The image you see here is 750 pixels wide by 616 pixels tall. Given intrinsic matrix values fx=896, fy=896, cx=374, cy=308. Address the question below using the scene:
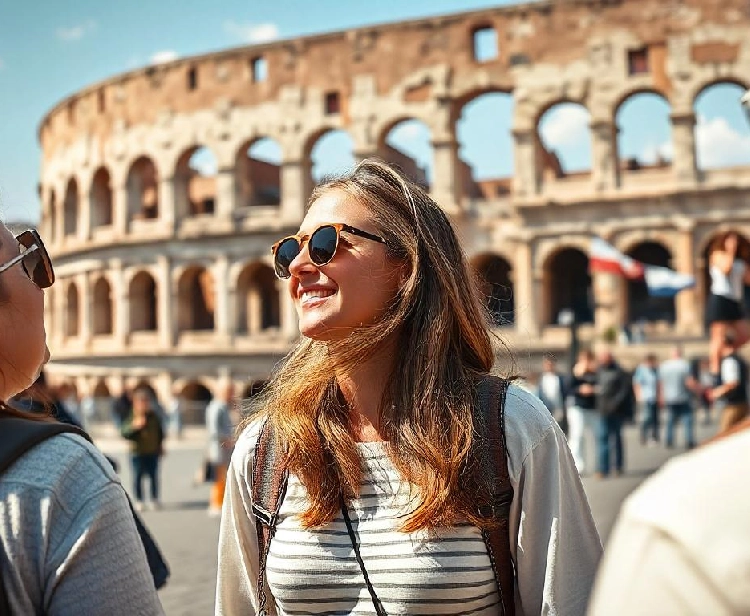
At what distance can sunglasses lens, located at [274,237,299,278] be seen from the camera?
7.55ft

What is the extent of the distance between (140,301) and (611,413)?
66.8 feet

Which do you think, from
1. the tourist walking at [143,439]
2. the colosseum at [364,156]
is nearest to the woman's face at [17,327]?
the tourist walking at [143,439]

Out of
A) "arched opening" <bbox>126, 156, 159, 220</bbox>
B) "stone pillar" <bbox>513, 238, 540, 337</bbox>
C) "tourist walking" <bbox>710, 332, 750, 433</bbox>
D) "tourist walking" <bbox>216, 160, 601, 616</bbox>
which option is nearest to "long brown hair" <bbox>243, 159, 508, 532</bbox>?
"tourist walking" <bbox>216, 160, 601, 616</bbox>

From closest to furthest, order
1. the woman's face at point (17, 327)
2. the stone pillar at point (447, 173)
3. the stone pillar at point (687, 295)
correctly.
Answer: the woman's face at point (17, 327) → the stone pillar at point (687, 295) → the stone pillar at point (447, 173)

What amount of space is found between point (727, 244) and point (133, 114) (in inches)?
1047

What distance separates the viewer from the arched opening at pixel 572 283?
2594 cm

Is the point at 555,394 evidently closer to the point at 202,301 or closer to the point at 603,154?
the point at 603,154

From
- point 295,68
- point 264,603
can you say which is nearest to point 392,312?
point 264,603

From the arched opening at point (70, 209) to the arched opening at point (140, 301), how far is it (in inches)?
168

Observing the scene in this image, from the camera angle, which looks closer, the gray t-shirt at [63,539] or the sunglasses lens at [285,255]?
the gray t-shirt at [63,539]

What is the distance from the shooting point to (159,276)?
26.7 meters

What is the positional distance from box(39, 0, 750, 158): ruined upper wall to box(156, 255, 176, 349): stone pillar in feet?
14.7

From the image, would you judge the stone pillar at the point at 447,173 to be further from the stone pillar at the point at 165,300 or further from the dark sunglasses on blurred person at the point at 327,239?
the dark sunglasses on blurred person at the point at 327,239

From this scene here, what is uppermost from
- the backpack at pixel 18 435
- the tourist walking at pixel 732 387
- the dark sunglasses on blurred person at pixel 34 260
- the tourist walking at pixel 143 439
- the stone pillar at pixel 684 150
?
the stone pillar at pixel 684 150
